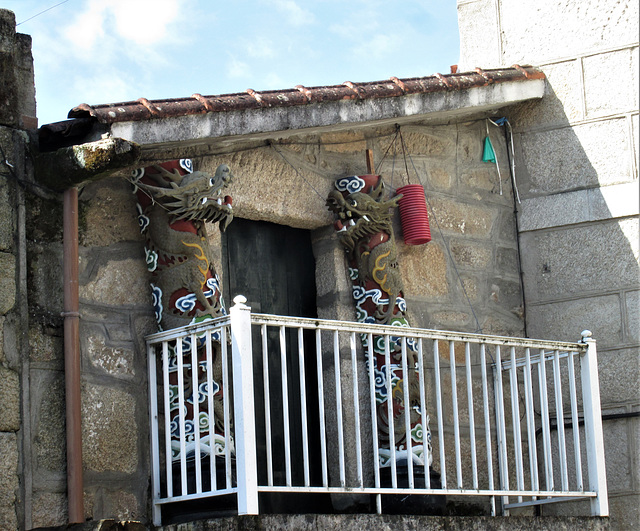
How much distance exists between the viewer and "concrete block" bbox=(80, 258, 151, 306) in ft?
16.3

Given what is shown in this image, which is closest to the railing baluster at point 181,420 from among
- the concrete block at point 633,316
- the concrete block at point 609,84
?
the concrete block at point 633,316

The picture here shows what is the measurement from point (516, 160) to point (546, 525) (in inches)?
93.1

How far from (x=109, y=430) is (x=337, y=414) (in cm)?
97

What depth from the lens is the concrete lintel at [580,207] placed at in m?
6.54

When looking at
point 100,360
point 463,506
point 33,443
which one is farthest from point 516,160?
point 33,443

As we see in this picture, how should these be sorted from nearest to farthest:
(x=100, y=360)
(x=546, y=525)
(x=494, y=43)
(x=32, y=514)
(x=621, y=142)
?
1. (x=32, y=514)
2. (x=100, y=360)
3. (x=546, y=525)
4. (x=621, y=142)
5. (x=494, y=43)

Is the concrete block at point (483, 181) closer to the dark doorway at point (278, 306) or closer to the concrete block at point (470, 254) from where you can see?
the concrete block at point (470, 254)

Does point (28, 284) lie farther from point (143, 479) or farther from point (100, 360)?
point (143, 479)

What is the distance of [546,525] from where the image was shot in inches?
213

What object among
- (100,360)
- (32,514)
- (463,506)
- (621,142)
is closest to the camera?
(32,514)

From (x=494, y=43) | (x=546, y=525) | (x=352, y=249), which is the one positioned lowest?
(x=546, y=525)

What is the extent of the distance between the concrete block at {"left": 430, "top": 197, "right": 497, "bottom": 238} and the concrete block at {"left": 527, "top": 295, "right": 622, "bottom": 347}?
554mm

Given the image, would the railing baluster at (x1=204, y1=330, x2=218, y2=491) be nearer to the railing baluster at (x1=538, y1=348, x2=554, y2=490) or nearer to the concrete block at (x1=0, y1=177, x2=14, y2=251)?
A: the concrete block at (x1=0, y1=177, x2=14, y2=251)

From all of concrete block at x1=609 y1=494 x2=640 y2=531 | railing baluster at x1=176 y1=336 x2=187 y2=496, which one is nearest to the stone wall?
railing baluster at x1=176 y1=336 x2=187 y2=496
